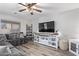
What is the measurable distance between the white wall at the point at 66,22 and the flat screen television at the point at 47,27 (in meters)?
0.06

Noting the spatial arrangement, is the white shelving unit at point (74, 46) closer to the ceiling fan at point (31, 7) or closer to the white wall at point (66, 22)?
the white wall at point (66, 22)

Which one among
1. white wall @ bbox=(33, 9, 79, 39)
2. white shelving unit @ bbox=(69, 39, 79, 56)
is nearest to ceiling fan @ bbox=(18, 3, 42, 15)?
white wall @ bbox=(33, 9, 79, 39)

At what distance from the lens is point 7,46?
1568 millimetres

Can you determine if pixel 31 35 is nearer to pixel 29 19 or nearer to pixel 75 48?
pixel 29 19

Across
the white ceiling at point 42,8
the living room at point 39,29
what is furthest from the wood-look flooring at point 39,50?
the white ceiling at point 42,8

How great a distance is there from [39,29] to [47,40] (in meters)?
0.27

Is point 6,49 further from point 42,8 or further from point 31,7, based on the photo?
point 42,8

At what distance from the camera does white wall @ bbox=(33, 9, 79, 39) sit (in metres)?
1.54

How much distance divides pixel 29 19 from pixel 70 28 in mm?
780

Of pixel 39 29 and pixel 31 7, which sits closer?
pixel 31 7

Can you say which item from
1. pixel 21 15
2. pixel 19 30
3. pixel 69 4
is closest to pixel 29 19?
pixel 21 15

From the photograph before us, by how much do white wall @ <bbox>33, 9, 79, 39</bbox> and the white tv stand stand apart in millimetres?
148

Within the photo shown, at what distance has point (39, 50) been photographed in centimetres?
161

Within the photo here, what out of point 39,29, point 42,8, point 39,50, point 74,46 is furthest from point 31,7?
point 74,46
